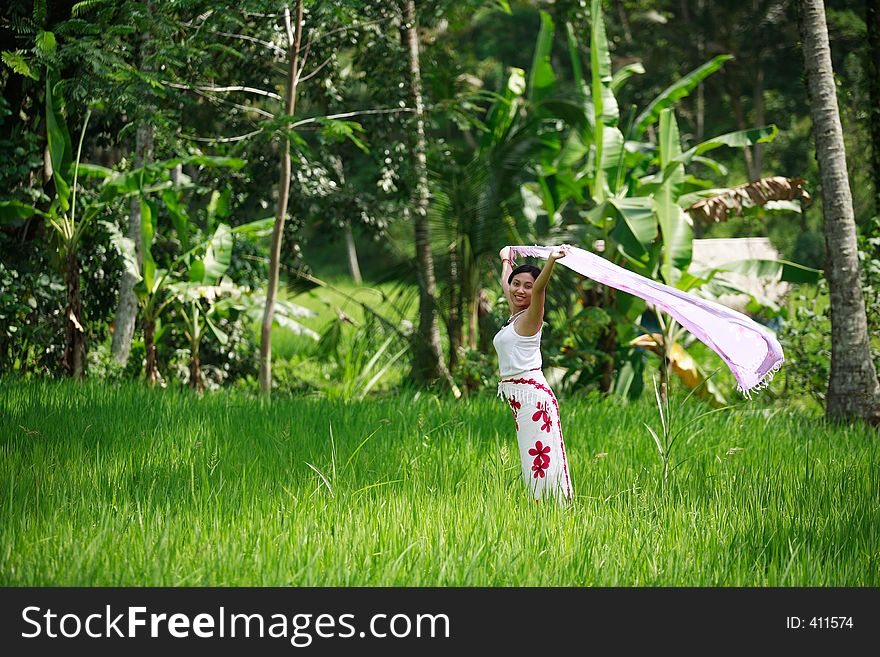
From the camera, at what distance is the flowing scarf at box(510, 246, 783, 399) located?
3.96 meters

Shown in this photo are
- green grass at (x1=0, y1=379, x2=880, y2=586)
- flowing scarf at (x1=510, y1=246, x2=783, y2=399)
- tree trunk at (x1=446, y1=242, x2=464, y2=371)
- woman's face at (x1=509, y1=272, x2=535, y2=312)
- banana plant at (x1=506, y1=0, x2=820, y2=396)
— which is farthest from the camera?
tree trunk at (x1=446, y1=242, x2=464, y2=371)

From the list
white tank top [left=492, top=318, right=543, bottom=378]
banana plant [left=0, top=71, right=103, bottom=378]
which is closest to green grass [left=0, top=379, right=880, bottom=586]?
white tank top [left=492, top=318, right=543, bottom=378]

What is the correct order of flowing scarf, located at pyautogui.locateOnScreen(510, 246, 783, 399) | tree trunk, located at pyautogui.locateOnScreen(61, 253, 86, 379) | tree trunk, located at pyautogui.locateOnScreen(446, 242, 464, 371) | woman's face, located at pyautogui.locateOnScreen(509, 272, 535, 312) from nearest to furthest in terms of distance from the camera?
flowing scarf, located at pyautogui.locateOnScreen(510, 246, 783, 399), woman's face, located at pyautogui.locateOnScreen(509, 272, 535, 312), tree trunk, located at pyautogui.locateOnScreen(61, 253, 86, 379), tree trunk, located at pyautogui.locateOnScreen(446, 242, 464, 371)

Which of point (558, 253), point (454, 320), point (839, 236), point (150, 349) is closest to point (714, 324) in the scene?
point (558, 253)

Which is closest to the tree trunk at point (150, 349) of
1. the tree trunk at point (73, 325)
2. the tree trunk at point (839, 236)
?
the tree trunk at point (73, 325)

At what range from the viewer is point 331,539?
3.59 metres

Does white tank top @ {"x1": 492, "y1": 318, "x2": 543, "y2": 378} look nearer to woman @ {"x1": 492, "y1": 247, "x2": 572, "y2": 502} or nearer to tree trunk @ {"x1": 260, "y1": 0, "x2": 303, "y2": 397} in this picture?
woman @ {"x1": 492, "y1": 247, "x2": 572, "y2": 502}

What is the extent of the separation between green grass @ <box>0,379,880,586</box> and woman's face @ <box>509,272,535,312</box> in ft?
2.92

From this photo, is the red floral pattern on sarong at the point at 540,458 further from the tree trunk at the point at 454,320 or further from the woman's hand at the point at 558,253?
the tree trunk at the point at 454,320

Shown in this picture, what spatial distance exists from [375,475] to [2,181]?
14.8 ft

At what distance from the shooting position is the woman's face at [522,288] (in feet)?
13.7

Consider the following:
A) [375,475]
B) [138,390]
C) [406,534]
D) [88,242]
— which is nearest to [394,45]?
[88,242]

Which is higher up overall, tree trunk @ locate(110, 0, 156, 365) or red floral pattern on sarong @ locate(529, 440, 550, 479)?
tree trunk @ locate(110, 0, 156, 365)

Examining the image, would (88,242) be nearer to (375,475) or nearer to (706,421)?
(375,475)
